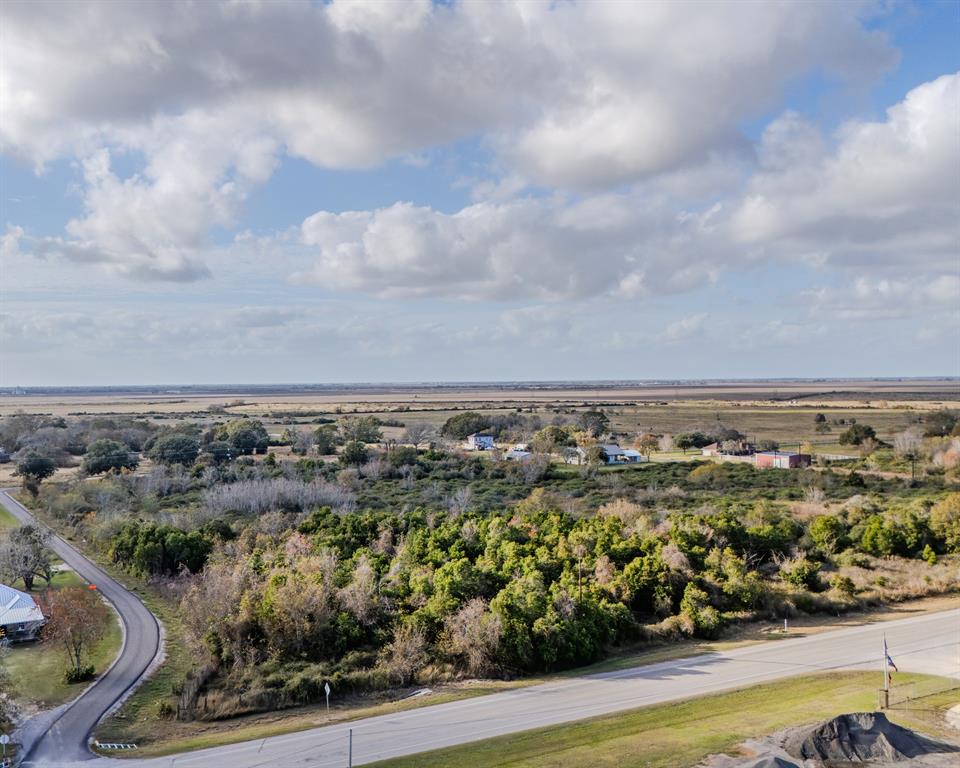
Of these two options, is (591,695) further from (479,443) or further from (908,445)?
(479,443)

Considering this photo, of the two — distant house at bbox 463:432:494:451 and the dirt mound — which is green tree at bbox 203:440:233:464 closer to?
distant house at bbox 463:432:494:451

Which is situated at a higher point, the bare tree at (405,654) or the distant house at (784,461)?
the distant house at (784,461)

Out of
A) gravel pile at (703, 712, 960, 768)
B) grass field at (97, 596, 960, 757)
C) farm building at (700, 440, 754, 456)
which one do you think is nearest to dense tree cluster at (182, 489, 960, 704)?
grass field at (97, 596, 960, 757)

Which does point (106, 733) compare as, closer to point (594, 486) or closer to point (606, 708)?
point (606, 708)

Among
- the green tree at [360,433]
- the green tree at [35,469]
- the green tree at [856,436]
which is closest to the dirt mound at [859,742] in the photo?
the green tree at [35,469]

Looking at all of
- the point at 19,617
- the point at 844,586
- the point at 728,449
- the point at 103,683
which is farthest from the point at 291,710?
the point at 728,449

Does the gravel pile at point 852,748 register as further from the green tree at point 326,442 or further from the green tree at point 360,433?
the green tree at point 360,433

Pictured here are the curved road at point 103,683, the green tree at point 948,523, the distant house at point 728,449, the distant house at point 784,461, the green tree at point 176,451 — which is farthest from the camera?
the distant house at point 728,449
